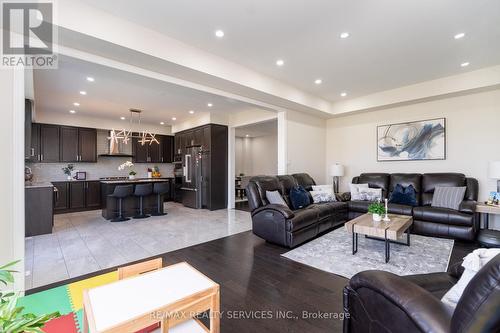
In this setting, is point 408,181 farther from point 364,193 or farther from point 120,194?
point 120,194

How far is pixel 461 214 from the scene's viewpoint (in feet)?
12.4

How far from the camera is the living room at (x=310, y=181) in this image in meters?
1.36

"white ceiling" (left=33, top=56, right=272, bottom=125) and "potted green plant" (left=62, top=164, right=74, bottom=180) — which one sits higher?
"white ceiling" (left=33, top=56, right=272, bottom=125)

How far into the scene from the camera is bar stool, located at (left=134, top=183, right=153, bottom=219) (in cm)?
→ 588

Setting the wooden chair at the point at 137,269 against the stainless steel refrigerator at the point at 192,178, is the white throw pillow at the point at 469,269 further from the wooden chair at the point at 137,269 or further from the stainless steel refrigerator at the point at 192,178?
the stainless steel refrigerator at the point at 192,178

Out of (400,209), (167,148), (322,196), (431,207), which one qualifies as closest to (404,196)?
(400,209)

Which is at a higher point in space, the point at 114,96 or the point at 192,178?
the point at 114,96

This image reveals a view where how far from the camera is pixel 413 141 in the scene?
207 inches

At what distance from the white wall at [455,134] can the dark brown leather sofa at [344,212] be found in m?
0.44

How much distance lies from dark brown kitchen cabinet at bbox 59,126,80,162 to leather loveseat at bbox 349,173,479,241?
7.81 meters

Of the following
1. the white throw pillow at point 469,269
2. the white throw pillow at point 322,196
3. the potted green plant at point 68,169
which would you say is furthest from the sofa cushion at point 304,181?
the potted green plant at point 68,169

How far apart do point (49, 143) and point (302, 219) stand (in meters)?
7.32

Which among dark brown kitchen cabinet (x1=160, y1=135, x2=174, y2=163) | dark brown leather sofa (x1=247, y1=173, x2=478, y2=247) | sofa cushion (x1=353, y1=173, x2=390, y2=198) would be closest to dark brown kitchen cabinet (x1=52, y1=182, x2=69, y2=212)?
dark brown kitchen cabinet (x1=160, y1=135, x2=174, y2=163)

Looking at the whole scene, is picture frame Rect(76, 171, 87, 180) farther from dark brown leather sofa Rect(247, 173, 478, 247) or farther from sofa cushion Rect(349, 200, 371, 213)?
sofa cushion Rect(349, 200, 371, 213)
